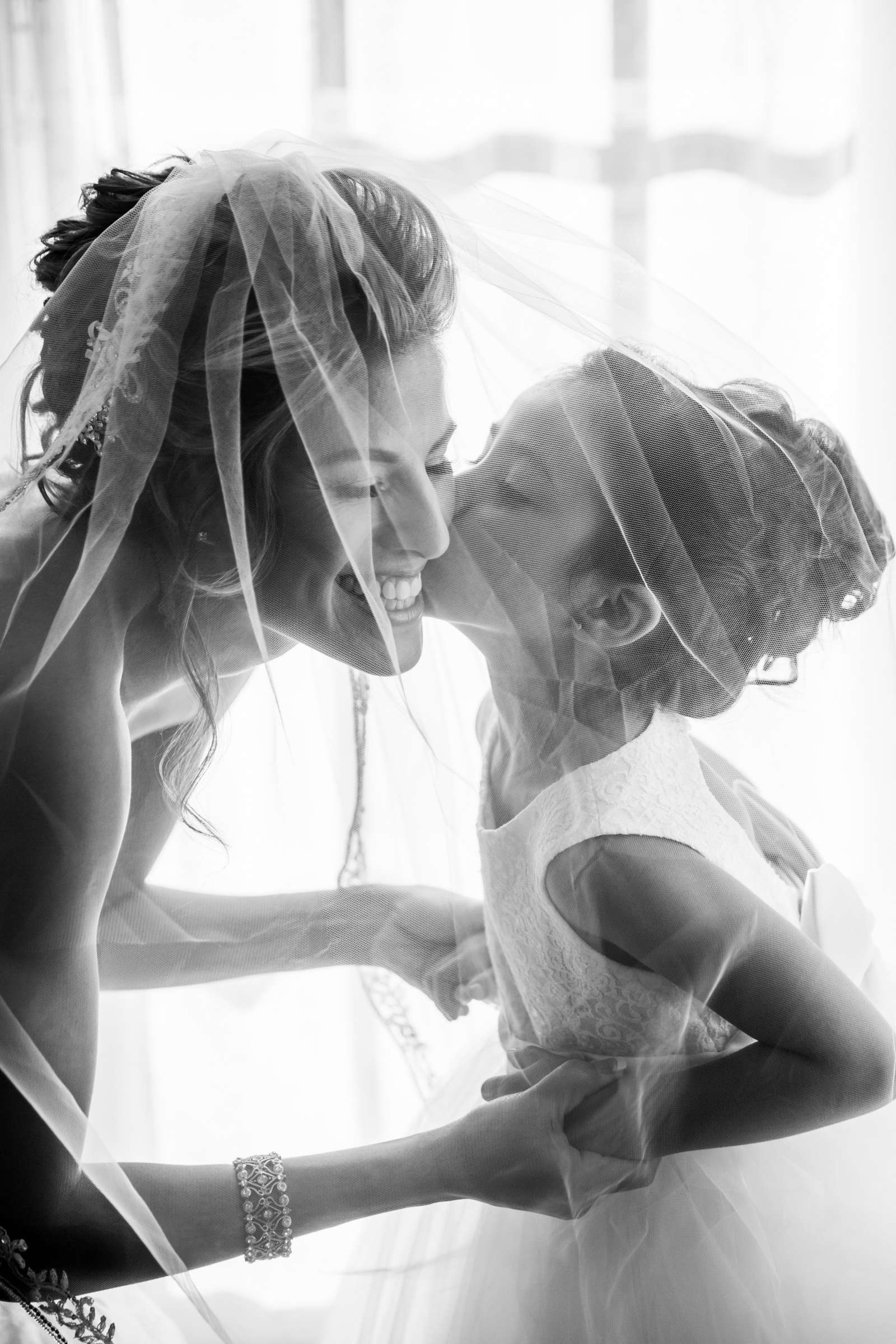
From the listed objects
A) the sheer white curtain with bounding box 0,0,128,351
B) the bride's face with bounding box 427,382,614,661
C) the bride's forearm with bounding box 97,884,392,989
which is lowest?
the bride's forearm with bounding box 97,884,392,989

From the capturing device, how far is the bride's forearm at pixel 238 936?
777mm

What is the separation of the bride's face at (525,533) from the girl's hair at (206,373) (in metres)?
0.10

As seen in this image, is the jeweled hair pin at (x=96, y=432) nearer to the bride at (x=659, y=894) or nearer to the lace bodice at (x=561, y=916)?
the bride at (x=659, y=894)

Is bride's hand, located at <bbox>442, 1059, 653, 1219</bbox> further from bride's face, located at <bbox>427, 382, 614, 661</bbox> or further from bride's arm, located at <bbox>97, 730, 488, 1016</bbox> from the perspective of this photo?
bride's face, located at <bbox>427, 382, 614, 661</bbox>

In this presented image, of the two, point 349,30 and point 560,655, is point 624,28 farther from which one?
point 560,655

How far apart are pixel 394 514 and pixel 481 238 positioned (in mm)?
223

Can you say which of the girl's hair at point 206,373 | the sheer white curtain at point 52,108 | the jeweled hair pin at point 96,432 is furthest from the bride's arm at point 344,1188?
the sheer white curtain at point 52,108

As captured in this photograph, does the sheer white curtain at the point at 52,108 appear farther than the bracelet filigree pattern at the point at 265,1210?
Yes

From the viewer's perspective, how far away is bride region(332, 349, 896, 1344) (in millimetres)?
751

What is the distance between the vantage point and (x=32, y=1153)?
0.72 meters

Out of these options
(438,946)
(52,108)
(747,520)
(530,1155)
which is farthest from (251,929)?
(52,108)

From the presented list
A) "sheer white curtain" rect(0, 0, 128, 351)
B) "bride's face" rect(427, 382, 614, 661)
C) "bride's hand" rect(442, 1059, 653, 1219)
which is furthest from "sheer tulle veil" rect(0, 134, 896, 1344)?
"sheer white curtain" rect(0, 0, 128, 351)

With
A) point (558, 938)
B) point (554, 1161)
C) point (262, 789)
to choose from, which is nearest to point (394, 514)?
point (262, 789)

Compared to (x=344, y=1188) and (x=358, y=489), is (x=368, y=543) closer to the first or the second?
(x=358, y=489)
